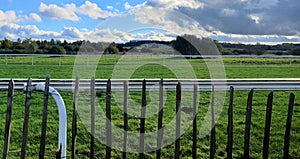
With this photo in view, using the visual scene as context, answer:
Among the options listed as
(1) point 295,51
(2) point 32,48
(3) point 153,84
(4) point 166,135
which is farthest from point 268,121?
(2) point 32,48

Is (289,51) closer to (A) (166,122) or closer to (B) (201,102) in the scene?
(B) (201,102)

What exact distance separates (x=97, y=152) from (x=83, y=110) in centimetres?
194

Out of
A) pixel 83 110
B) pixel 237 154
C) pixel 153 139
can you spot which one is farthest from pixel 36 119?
pixel 237 154

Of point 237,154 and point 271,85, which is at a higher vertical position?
point 271,85

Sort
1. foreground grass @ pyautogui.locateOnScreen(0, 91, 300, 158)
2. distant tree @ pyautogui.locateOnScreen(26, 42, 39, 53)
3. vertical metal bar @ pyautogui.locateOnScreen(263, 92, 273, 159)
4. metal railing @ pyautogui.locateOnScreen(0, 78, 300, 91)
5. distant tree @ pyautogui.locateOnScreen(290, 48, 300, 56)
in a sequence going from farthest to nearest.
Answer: distant tree @ pyautogui.locateOnScreen(290, 48, 300, 56)
distant tree @ pyautogui.locateOnScreen(26, 42, 39, 53)
metal railing @ pyautogui.locateOnScreen(0, 78, 300, 91)
foreground grass @ pyautogui.locateOnScreen(0, 91, 300, 158)
vertical metal bar @ pyautogui.locateOnScreen(263, 92, 273, 159)

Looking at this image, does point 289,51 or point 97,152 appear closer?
point 97,152

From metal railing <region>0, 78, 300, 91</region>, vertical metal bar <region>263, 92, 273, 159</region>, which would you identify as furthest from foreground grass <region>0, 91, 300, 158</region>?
metal railing <region>0, 78, 300, 91</region>

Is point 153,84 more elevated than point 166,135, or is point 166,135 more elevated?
point 153,84

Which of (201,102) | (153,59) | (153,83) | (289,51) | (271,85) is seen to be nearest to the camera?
(201,102)

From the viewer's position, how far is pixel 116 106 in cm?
885

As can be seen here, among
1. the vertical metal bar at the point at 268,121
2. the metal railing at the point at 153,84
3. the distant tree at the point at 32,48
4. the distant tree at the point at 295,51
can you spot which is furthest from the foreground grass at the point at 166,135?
the distant tree at the point at 295,51

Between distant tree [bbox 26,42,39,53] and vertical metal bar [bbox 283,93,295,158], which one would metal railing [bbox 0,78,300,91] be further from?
distant tree [bbox 26,42,39,53]

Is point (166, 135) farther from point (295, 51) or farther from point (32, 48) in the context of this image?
point (295, 51)

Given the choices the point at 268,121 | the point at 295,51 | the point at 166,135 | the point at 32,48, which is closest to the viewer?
the point at 268,121
